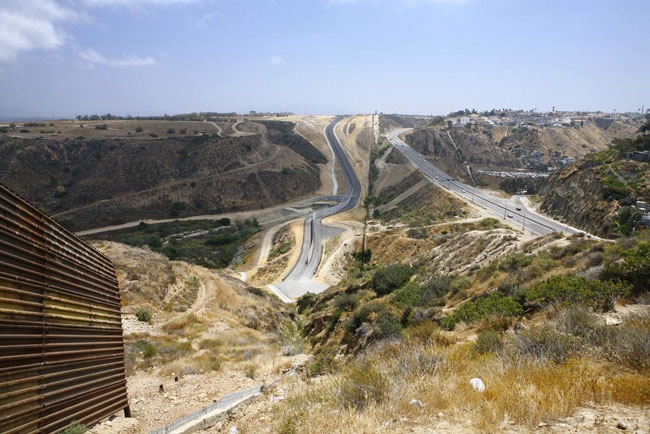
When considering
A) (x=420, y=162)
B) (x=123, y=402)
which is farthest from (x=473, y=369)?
(x=420, y=162)

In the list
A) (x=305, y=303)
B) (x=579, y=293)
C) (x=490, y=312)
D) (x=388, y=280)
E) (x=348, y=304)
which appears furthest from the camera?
(x=305, y=303)

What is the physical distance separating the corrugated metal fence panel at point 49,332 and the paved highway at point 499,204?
124 ft

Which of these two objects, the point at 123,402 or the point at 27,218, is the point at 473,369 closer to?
the point at 123,402

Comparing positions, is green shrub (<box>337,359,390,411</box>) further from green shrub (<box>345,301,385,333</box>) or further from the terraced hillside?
the terraced hillside

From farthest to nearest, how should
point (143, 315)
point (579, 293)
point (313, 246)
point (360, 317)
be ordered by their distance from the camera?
point (313, 246) → point (143, 315) → point (360, 317) → point (579, 293)

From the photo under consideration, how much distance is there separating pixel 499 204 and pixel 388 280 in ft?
131

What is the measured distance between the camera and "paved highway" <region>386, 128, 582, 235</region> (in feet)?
133

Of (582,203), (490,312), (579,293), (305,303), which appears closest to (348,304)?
(305,303)

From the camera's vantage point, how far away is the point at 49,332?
5.00 meters

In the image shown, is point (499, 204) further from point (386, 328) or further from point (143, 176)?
point (143, 176)

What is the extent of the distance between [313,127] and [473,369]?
5449 inches

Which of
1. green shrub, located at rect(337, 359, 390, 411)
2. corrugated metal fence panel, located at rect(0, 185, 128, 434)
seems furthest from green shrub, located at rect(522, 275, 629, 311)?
corrugated metal fence panel, located at rect(0, 185, 128, 434)

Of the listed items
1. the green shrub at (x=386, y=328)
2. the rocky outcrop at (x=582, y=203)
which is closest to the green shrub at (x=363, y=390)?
the green shrub at (x=386, y=328)

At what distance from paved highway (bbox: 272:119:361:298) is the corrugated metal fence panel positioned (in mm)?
29605
